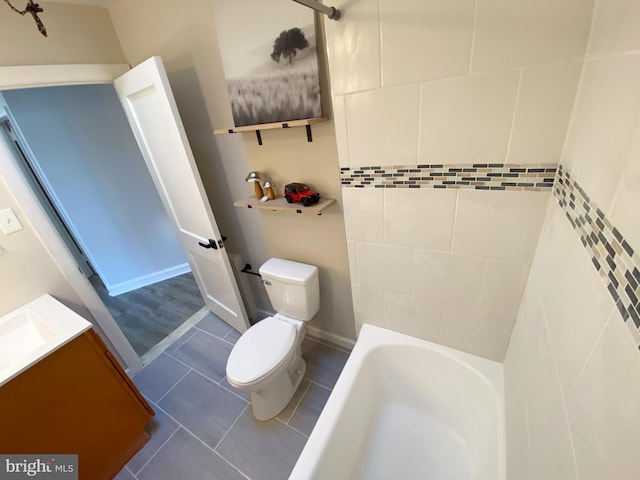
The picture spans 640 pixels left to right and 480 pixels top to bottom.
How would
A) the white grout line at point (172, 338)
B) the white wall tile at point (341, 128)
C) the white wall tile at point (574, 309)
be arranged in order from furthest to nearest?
the white grout line at point (172, 338), the white wall tile at point (341, 128), the white wall tile at point (574, 309)

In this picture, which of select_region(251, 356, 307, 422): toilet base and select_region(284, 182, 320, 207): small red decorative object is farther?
select_region(251, 356, 307, 422): toilet base

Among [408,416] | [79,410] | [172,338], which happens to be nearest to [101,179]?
[172,338]

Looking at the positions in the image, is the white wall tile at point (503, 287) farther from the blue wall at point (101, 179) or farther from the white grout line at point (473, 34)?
the blue wall at point (101, 179)

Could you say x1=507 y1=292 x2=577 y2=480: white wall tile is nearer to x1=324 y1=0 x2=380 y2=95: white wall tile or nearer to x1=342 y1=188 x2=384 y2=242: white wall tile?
x1=342 y1=188 x2=384 y2=242: white wall tile

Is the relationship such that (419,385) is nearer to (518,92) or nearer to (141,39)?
(518,92)

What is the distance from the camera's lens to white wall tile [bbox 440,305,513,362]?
1.01 metres

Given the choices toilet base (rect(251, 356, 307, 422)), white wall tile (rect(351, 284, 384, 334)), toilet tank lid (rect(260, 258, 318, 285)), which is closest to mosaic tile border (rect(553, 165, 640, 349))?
white wall tile (rect(351, 284, 384, 334))

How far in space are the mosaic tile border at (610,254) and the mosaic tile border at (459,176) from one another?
15 centimetres

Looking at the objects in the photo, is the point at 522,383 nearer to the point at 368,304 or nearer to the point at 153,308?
the point at 368,304

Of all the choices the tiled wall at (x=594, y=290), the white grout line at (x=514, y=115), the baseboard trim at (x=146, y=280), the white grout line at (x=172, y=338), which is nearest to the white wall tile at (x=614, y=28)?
the tiled wall at (x=594, y=290)

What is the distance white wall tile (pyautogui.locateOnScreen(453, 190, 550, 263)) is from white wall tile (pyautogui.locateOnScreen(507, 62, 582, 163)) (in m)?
0.12

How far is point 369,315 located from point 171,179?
4.77 feet

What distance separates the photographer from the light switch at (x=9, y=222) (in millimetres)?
1255

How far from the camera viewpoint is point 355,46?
2.73 ft
